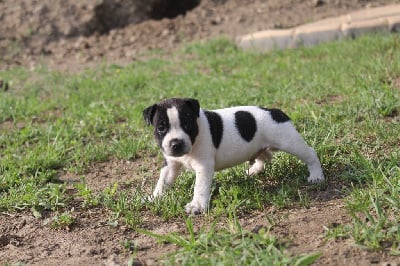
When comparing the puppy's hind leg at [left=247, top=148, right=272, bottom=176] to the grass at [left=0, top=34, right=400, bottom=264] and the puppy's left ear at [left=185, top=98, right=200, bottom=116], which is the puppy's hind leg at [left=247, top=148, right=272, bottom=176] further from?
the puppy's left ear at [left=185, top=98, right=200, bottom=116]

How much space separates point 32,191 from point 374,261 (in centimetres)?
289

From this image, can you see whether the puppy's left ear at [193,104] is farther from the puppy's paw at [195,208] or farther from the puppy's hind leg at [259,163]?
the puppy's hind leg at [259,163]

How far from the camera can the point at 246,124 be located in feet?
15.7

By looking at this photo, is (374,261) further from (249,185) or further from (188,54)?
(188,54)

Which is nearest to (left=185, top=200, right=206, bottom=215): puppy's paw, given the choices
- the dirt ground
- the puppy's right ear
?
the puppy's right ear

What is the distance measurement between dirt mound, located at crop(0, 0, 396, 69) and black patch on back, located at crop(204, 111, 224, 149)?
6141mm

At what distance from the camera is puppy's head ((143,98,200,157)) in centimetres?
434

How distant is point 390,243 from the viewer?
3633mm

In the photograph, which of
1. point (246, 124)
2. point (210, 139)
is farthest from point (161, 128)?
point (246, 124)

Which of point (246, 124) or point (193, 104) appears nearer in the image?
point (193, 104)

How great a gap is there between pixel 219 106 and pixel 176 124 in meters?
2.95

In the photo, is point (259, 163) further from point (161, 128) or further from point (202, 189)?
point (161, 128)

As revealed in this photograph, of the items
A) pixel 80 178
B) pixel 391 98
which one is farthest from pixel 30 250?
pixel 391 98

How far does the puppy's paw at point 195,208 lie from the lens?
4438mm
